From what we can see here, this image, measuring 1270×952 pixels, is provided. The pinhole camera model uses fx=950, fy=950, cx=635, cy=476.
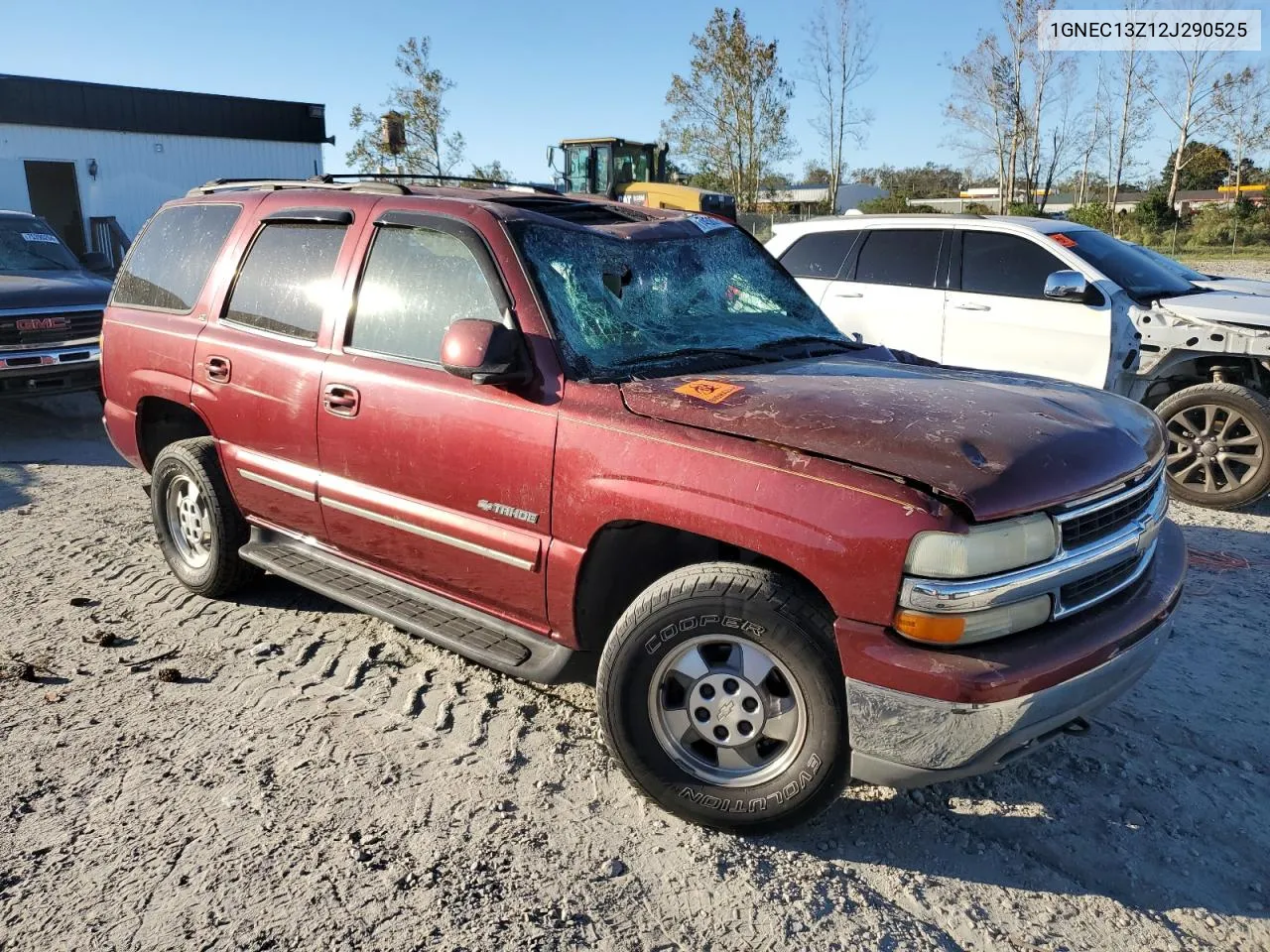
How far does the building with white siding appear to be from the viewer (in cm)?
2336

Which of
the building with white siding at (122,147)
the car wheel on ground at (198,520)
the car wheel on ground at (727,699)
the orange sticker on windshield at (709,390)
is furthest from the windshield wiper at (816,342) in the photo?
the building with white siding at (122,147)

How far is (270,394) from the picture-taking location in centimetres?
403

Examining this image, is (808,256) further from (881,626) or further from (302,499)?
(881,626)

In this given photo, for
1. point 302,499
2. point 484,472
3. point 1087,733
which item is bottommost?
point 1087,733

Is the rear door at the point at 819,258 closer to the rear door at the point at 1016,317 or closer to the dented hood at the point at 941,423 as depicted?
the rear door at the point at 1016,317

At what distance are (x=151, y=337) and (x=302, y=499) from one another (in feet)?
4.74

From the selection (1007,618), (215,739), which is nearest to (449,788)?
(215,739)

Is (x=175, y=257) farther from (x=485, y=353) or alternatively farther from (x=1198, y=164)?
(x=1198, y=164)

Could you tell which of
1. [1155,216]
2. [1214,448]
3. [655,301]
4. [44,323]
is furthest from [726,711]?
[1155,216]

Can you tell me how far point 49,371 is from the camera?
8141 mm

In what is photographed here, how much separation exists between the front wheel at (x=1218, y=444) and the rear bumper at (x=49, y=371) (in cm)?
830

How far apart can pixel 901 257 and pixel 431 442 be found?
18.1ft

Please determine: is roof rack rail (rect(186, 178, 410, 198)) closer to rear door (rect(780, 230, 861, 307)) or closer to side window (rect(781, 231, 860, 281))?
rear door (rect(780, 230, 861, 307))

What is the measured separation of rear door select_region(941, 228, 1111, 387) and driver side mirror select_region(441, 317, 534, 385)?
4.74 metres
